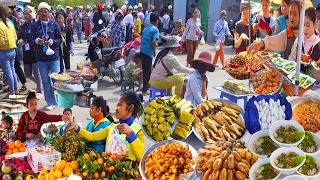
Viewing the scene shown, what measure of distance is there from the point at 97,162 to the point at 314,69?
8.30 ft

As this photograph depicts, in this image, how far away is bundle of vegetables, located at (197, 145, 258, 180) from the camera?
2.72 metres

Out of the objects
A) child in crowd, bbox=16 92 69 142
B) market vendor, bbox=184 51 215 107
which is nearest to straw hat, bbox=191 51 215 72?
market vendor, bbox=184 51 215 107

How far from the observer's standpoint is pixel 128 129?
3.34 meters

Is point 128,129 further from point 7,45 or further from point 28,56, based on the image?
point 28,56

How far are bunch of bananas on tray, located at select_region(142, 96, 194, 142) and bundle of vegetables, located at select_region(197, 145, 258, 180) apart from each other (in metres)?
0.60

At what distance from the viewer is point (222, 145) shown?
3.00m

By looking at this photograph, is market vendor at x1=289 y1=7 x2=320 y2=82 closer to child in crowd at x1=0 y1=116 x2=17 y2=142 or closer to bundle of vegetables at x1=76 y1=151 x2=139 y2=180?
bundle of vegetables at x1=76 y1=151 x2=139 y2=180

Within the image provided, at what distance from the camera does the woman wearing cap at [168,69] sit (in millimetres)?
6027

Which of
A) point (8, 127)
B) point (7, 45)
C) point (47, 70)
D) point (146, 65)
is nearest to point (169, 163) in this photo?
point (8, 127)

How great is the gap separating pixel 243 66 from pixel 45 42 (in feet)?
11.7

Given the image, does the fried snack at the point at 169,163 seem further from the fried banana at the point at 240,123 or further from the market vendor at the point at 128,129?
the fried banana at the point at 240,123

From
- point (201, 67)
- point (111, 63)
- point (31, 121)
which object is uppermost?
point (201, 67)

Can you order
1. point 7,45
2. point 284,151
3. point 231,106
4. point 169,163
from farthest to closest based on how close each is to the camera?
1. point 7,45
2. point 231,106
3. point 169,163
4. point 284,151

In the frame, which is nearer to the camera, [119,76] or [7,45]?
[7,45]
